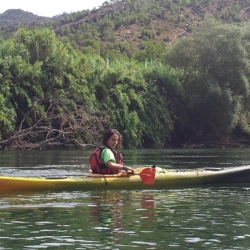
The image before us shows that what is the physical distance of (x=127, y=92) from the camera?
150 feet

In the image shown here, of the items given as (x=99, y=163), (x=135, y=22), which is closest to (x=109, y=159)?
(x=99, y=163)

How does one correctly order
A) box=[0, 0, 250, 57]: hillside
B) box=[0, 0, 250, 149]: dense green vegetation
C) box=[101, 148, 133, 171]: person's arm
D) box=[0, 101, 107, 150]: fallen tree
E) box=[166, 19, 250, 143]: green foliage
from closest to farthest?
1. box=[101, 148, 133, 171]: person's arm
2. box=[0, 101, 107, 150]: fallen tree
3. box=[0, 0, 250, 149]: dense green vegetation
4. box=[166, 19, 250, 143]: green foliage
5. box=[0, 0, 250, 57]: hillside

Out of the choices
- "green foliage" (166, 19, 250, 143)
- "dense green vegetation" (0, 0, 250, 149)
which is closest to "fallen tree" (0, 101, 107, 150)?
"dense green vegetation" (0, 0, 250, 149)

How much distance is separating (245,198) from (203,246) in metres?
5.14

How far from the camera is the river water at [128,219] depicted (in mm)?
8752

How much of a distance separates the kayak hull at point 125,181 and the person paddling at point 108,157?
0.20m

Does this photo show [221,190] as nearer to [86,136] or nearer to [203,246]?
[203,246]

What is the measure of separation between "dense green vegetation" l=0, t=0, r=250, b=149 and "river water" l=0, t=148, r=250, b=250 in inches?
856

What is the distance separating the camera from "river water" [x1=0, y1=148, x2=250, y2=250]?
28.7 ft

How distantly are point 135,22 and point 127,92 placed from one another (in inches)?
2514

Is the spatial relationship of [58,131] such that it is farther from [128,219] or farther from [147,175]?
[128,219]

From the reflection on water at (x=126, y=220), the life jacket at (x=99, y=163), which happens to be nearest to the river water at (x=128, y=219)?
the reflection on water at (x=126, y=220)

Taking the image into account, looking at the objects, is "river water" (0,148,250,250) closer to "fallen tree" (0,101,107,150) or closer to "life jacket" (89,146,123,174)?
"life jacket" (89,146,123,174)

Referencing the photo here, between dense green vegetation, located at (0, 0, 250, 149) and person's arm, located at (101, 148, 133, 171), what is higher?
dense green vegetation, located at (0, 0, 250, 149)
